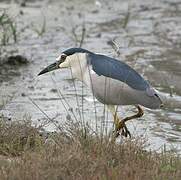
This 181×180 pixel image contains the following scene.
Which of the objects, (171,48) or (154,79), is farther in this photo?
(171,48)

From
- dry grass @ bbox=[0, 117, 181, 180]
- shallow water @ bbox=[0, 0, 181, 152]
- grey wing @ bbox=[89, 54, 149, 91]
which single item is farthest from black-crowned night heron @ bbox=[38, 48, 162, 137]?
dry grass @ bbox=[0, 117, 181, 180]

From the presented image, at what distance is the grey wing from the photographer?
6.93 meters

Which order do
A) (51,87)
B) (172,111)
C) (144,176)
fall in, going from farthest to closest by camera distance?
1. (51,87)
2. (172,111)
3. (144,176)

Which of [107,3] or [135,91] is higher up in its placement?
[107,3]

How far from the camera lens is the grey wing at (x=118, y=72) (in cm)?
693

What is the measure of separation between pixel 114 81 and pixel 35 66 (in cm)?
400

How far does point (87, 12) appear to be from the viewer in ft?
50.7

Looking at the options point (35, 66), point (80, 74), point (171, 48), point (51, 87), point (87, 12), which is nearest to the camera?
point (80, 74)

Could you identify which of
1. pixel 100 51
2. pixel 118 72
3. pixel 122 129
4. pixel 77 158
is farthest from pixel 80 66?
pixel 100 51

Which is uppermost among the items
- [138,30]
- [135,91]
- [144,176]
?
[138,30]

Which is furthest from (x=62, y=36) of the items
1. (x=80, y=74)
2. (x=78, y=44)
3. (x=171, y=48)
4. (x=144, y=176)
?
(x=144, y=176)

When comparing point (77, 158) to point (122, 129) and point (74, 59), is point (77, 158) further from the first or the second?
point (74, 59)

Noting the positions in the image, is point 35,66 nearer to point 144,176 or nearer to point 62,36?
point 62,36

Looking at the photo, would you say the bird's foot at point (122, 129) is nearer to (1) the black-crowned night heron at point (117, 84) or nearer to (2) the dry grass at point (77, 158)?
(1) the black-crowned night heron at point (117, 84)
